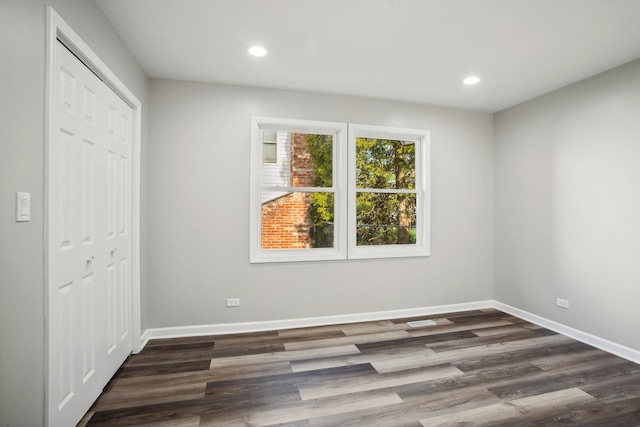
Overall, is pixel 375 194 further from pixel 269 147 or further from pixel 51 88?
pixel 51 88

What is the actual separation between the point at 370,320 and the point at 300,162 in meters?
2.04

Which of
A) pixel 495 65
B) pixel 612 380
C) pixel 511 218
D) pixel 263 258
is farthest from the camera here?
pixel 511 218

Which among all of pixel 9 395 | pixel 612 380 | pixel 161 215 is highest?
pixel 161 215

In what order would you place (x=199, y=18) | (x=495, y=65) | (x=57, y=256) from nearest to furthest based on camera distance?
1. (x=57, y=256)
2. (x=199, y=18)
3. (x=495, y=65)

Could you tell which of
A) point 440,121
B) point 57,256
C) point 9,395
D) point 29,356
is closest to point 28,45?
point 57,256

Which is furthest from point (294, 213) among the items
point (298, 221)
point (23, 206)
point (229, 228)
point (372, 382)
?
point (23, 206)

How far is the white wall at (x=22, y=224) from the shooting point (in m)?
1.25

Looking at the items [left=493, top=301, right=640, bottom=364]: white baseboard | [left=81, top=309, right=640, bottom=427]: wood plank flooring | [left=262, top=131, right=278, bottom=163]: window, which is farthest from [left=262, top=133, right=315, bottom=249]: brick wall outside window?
[left=493, top=301, right=640, bottom=364]: white baseboard

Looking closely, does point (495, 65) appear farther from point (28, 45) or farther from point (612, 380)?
point (28, 45)

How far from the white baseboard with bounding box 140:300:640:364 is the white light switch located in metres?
1.98

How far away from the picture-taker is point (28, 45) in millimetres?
1368

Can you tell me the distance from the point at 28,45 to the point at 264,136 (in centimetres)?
222

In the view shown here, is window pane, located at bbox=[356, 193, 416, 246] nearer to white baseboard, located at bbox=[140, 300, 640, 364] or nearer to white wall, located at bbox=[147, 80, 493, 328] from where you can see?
white wall, located at bbox=[147, 80, 493, 328]

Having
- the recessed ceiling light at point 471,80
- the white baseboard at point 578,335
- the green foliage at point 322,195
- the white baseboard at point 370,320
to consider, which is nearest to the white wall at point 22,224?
the white baseboard at point 370,320
